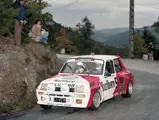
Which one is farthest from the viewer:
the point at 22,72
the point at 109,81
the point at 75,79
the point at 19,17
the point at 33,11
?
the point at 33,11

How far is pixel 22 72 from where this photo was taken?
1307 cm

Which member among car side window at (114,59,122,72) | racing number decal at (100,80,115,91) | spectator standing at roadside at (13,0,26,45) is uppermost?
spectator standing at roadside at (13,0,26,45)

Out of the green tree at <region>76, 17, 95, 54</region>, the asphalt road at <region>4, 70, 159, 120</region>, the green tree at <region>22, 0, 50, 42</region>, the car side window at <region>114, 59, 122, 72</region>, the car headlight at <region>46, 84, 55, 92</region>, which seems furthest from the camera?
the green tree at <region>76, 17, 95, 54</region>

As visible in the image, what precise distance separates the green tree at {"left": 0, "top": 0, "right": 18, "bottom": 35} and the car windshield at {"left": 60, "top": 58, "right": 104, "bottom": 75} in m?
3.51

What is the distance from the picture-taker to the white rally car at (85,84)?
10.0 m

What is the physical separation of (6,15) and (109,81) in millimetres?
5159

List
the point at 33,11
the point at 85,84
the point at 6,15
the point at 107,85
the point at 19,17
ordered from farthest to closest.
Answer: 1. the point at 33,11
2. the point at 19,17
3. the point at 6,15
4. the point at 107,85
5. the point at 85,84

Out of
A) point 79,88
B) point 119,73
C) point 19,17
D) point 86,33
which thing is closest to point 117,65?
point 119,73

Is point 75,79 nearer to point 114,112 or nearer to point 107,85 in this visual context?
point 107,85

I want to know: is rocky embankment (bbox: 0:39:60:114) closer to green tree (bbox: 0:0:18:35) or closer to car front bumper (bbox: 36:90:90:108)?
green tree (bbox: 0:0:18:35)

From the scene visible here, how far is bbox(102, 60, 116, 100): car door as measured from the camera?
1129 cm

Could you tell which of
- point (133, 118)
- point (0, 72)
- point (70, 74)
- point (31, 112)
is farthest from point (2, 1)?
point (133, 118)

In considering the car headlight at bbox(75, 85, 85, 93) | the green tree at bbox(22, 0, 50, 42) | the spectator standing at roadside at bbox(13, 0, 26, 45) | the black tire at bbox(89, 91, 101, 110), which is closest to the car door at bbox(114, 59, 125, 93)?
the black tire at bbox(89, 91, 101, 110)

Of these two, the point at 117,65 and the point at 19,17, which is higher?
the point at 19,17
